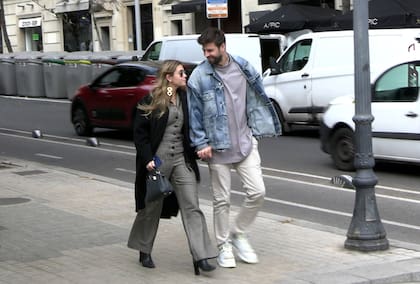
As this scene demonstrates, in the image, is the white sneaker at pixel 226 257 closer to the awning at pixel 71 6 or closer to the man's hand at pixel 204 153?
the man's hand at pixel 204 153

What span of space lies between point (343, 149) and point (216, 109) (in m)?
5.95

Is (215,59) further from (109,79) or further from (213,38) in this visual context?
(109,79)

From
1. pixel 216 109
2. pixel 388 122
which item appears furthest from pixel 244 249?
pixel 388 122

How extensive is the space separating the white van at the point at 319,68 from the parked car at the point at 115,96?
7.35 feet

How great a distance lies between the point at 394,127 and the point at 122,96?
20.5 ft

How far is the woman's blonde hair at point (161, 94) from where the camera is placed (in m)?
5.73

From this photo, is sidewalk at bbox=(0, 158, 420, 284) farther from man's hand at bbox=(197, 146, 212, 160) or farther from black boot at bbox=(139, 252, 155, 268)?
man's hand at bbox=(197, 146, 212, 160)

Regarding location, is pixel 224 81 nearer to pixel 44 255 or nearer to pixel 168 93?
pixel 168 93

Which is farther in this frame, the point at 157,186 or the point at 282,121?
the point at 282,121

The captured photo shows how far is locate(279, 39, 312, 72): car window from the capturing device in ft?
51.8

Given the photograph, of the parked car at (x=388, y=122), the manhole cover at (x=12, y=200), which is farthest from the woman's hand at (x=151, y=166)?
the parked car at (x=388, y=122)

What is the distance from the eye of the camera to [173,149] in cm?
582

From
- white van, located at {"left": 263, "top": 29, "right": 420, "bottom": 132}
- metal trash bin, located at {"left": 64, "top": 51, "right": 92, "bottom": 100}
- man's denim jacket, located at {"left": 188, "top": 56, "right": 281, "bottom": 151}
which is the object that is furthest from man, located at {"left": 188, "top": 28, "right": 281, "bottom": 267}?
metal trash bin, located at {"left": 64, "top": 51, "right": 92, "bottom": 100}

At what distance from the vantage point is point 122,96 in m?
15.0
